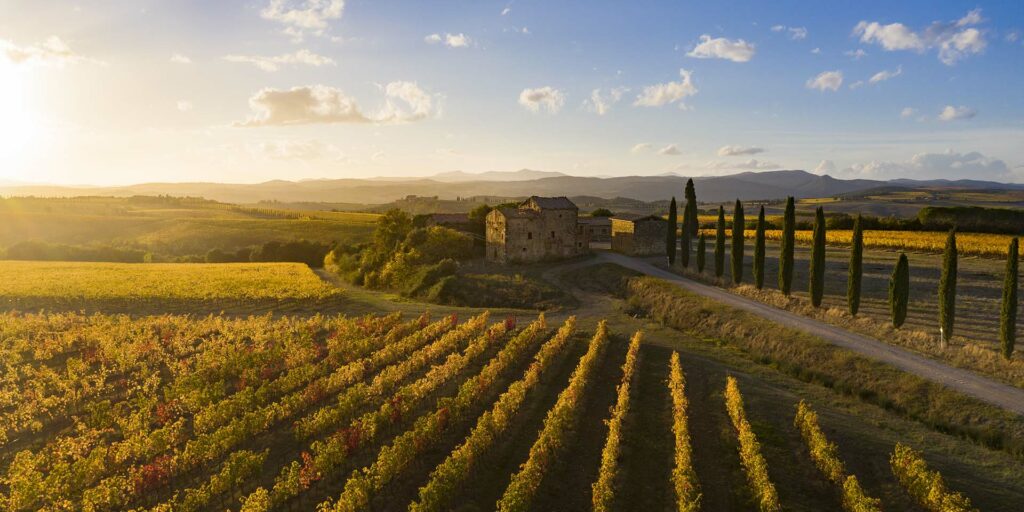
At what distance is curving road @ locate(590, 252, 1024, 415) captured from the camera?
1016 inches

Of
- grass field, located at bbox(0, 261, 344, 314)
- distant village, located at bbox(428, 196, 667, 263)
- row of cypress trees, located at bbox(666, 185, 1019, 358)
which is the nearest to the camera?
row of cypress trees, located at bbox(666, 185, 1019, 358)

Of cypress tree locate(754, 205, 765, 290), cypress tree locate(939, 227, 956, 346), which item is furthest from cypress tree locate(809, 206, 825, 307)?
cypress tree locate(939, 227, 956, 346)

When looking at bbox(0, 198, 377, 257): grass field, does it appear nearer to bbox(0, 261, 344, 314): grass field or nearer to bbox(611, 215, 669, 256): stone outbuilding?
bbox(0, 261, 344, 314): grass field

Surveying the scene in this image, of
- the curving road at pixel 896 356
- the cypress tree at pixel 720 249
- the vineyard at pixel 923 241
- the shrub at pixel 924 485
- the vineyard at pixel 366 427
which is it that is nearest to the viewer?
the shrub at pixel 924 485

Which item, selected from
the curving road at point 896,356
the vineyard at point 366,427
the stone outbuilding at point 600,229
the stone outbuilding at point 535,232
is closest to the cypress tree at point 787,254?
the curving road at point 896,356

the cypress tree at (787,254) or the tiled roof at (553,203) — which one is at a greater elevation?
the tiled roof at (553,203)

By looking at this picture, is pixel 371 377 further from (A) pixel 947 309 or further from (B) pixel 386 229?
(B) pixel 386 229

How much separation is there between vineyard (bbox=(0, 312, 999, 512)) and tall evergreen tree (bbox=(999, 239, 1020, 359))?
1638 centimetres

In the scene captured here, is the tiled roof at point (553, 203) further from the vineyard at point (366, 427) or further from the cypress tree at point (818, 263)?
the vineyard at point (366, 427)

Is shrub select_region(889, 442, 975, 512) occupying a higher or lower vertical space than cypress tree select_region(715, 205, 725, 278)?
lower

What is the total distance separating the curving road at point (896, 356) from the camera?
Result: 84.7 ft

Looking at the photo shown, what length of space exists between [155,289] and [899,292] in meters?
61.4

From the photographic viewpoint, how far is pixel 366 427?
2153 centimetres

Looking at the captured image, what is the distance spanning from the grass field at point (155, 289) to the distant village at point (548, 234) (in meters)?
23.1
